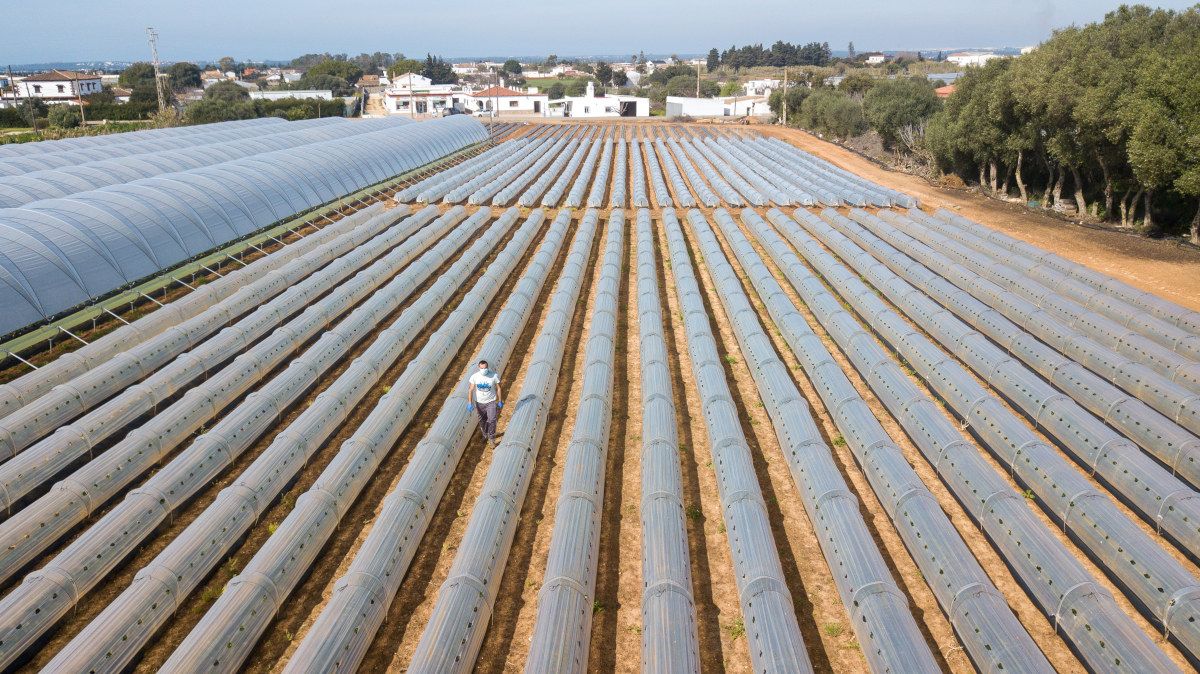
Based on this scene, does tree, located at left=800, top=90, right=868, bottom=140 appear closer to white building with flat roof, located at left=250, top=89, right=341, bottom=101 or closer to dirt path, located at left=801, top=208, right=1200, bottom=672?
dirt path, located at left=801, top=208, right=1200, bottom=672

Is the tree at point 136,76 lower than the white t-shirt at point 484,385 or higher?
higher

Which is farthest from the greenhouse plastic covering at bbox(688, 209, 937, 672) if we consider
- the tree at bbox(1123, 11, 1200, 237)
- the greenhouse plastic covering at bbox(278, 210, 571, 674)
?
the tree at bbox(1123, 11, 1200, 237)

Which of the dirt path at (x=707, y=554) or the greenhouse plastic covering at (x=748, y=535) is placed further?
the dirt path at (x=707, y=554)

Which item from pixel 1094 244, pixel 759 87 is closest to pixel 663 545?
pixel 1094 244

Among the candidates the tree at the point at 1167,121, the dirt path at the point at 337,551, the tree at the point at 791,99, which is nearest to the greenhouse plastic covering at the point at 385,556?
the dirt path at the point at 337,551

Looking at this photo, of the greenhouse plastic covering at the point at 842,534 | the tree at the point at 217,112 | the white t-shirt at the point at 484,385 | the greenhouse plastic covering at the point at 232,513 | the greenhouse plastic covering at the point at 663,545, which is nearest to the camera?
the greenhouse plastic covering at the point at 663,545

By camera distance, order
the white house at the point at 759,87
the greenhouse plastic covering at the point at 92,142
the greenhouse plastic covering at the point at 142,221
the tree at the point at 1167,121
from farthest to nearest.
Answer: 1. the white house at the point at 759,87
2. the greenhouse plastic covering at the point at 92,142
3. the tree at the point at 1167,121
4. the greenhouse plastic covering at the point at 142,221

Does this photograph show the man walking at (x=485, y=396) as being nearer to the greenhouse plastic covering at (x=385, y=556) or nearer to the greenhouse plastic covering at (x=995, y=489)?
the greenhouse plastic covering at (x=385, y=556)
